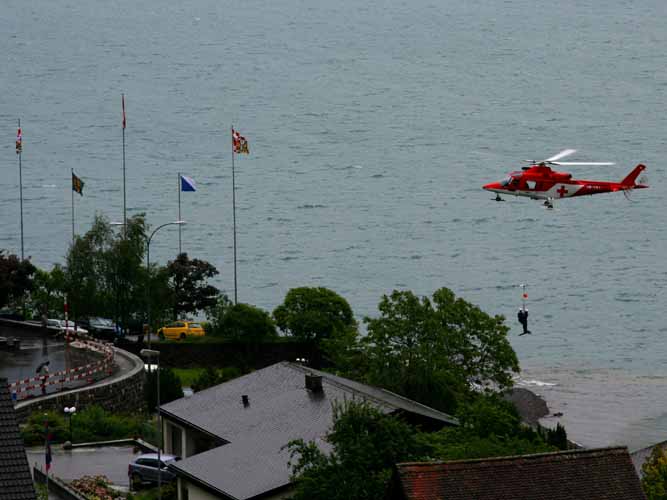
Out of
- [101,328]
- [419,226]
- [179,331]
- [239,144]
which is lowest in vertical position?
[179,331]

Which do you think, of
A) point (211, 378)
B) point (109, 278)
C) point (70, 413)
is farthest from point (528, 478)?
point (109, 278)

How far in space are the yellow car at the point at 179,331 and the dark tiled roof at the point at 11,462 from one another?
69.2m

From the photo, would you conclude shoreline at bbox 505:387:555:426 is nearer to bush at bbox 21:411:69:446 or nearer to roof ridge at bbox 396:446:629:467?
bush at bbox 21:411:69:446

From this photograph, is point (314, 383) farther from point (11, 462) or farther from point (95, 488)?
point (11, 462)

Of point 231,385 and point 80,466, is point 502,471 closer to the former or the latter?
point 231,385

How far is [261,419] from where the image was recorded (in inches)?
1732

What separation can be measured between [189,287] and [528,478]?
7255 centimetres

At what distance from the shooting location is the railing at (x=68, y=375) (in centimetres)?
6186

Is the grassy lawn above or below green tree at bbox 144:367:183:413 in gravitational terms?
below

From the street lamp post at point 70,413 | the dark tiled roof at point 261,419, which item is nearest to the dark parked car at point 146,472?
the dark tiled roof at point 261,419

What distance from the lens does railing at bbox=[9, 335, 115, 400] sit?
203ft

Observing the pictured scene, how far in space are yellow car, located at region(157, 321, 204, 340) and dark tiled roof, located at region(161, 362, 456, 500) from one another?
131ft

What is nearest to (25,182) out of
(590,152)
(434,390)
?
(590,152)

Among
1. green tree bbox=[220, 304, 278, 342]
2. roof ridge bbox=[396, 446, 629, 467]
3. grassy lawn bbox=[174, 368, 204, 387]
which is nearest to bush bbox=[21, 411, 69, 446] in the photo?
grassy lawn bbox=[174, 368, 204, 387]
